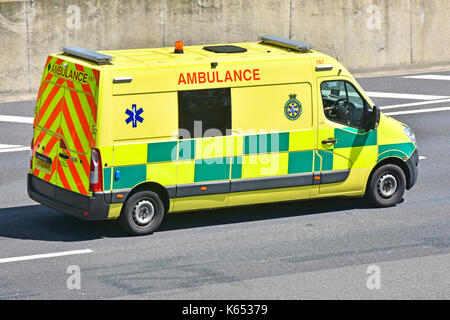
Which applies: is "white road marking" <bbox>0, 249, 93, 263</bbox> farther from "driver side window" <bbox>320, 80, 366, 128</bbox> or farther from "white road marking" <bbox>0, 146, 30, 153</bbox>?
"white road marking" <bbox>0, 146, 30, 153</bbox>

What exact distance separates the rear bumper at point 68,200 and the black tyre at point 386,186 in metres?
3.60

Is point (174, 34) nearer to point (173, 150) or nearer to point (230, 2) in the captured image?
point (230, 2)

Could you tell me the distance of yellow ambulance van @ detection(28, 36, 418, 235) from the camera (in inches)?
449

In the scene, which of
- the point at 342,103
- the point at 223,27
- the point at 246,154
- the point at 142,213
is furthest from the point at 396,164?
the point at 223,27

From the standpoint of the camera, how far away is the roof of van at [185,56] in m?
11.5

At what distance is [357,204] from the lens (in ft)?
44.1

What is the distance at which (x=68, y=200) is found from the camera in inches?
460

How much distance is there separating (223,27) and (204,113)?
995cm

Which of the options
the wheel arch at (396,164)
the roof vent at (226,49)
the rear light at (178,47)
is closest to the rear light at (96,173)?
the rear light at (178,47)

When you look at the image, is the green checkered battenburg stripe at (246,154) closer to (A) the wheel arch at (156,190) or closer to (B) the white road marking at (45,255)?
(A) the wheel arch at (156,190)

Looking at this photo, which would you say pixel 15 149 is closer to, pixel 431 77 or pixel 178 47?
pixel 178 47

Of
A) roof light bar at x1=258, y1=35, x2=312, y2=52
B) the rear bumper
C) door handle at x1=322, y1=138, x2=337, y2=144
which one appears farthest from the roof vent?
the rear bumper

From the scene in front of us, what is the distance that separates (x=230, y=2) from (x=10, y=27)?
15.5ft
